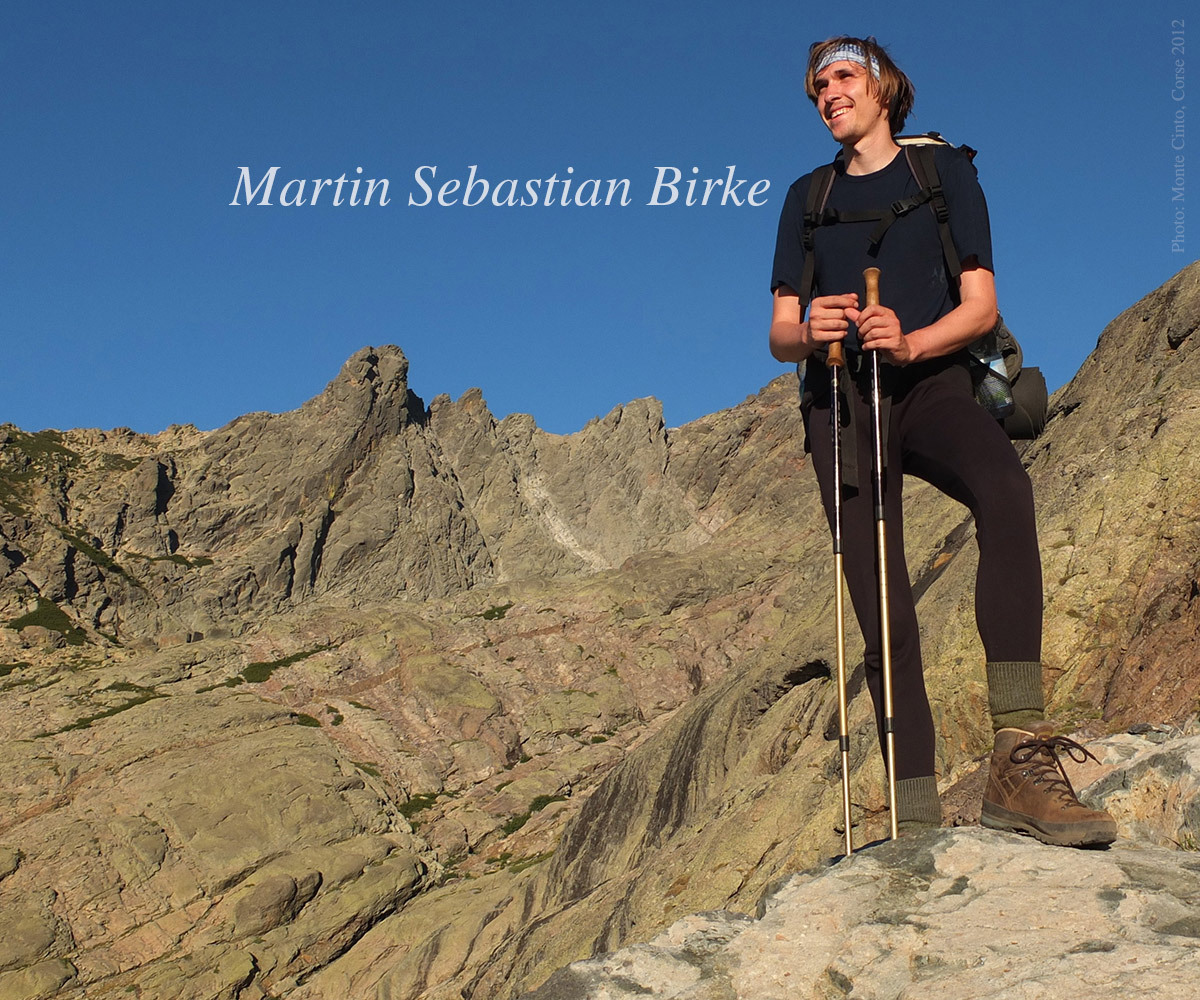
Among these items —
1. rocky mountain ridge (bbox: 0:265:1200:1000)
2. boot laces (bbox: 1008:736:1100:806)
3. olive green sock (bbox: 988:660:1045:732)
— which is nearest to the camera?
boot laces (bbox: 1008:736:1100:806)

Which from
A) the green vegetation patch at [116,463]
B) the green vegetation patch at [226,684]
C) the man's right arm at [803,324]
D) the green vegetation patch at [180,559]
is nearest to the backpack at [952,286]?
the man's right arm at [803,324]

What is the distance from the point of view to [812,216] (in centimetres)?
624

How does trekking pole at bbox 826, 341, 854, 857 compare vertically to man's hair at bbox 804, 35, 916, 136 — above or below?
below

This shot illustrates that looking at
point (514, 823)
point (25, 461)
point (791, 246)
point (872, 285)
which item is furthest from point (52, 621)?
point (872, 285)

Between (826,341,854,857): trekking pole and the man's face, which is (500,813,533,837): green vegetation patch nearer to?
(826,341,854,857): trekking pole

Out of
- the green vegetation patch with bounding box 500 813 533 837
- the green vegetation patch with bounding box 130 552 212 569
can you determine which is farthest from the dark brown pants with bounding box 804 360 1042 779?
the green vegetation patch with bounding box 130 552 212 569

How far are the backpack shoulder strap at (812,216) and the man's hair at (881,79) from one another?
47 cm

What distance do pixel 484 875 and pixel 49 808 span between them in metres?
20.8

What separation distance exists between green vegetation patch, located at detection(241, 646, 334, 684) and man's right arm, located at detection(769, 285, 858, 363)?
205ft

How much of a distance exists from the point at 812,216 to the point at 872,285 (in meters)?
0.71

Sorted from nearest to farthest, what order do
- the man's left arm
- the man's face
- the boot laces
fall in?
the boot laces < the man's left arm < the man's face

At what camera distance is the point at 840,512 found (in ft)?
20.0

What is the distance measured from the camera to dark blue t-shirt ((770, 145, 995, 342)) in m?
5.84

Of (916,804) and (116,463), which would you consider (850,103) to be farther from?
(116,463)
